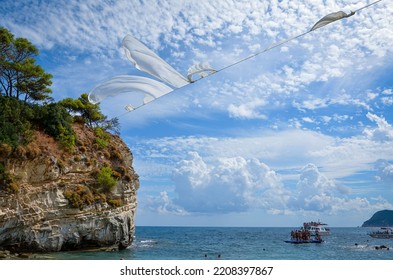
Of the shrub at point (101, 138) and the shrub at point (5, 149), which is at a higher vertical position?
the shrub at point (101, 138)

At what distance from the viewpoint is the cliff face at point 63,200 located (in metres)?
16.6

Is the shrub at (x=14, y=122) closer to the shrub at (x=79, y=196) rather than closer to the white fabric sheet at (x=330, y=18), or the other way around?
the shrub at (x=79, y=196)

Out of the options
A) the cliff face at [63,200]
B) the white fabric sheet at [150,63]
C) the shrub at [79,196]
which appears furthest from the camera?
the shrub at [79,196]

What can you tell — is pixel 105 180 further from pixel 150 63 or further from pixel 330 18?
pixel 330 18

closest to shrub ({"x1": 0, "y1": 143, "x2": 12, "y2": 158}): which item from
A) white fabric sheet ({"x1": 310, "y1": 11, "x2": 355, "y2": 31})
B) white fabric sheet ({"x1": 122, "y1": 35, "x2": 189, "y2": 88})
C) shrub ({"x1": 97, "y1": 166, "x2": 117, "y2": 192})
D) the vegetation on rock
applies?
the vegetation on rock

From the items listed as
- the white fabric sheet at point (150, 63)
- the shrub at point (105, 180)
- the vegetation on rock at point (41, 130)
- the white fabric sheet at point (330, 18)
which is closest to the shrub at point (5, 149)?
the vegetation on rock at point (41, 130)

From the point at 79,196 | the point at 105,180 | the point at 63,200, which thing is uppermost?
the point at 105,180

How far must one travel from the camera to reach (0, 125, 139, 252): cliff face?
1664cm

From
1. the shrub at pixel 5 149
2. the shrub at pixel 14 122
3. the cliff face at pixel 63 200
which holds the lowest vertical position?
the cliff face at pixel 63 200

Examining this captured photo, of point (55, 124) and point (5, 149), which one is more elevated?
point (55, 124)

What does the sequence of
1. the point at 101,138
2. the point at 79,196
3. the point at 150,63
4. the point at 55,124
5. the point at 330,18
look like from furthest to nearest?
the point at 101,138 → the point at 55,124 → the point at 79,196 → the point at 150,63 → the point at 330,18

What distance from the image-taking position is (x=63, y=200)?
58.4 ft

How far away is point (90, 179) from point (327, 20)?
56.5ft

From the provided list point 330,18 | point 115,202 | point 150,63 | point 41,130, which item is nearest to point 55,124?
point 41,130
